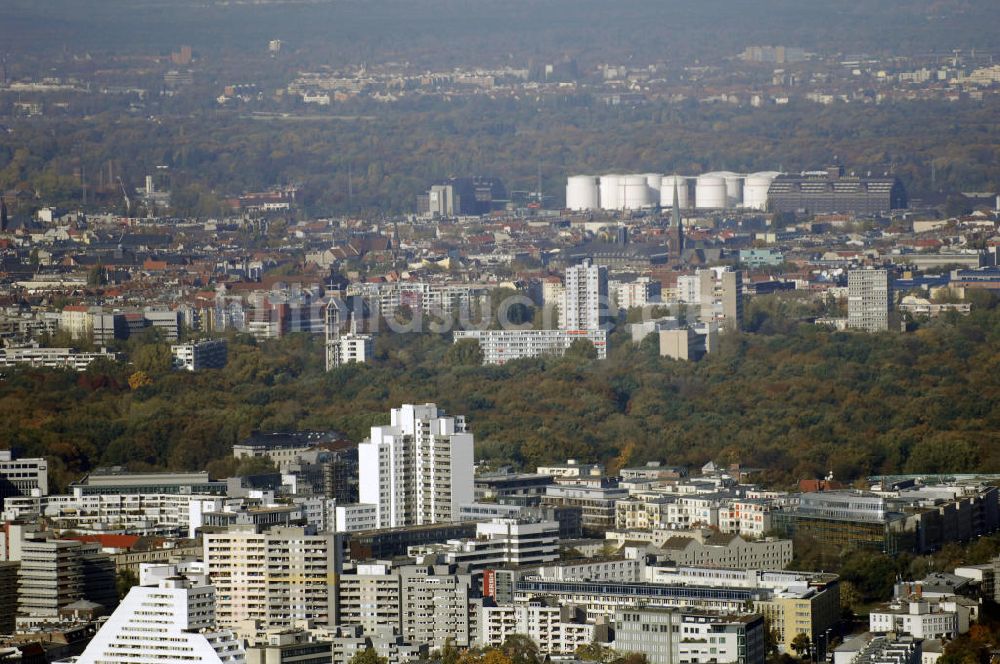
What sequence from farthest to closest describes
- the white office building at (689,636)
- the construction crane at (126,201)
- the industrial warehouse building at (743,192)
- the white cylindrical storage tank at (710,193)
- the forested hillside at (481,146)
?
the white cylindrical storage tank at (710,193), the forested hillside at (481,146), the industrial warehouse building at (743,192), the construction crane at (126,201), the white office building at (689,636)

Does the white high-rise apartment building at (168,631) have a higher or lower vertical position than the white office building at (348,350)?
lower

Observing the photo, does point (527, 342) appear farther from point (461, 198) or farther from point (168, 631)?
point (461, 198)

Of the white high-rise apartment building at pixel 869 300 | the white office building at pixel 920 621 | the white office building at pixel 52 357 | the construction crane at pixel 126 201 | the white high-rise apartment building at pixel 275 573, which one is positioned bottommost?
the white office building at pixel 920 621

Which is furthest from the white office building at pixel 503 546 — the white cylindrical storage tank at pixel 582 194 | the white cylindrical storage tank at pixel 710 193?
the white cylindrical storage tank at pixel 582 194

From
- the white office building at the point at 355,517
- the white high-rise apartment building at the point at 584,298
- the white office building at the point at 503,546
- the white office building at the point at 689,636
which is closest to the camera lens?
the white office building at the point at 689,636

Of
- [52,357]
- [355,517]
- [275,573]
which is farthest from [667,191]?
[275,573]

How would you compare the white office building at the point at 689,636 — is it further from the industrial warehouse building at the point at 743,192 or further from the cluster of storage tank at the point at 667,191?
the cluster of storage tank at the point at 667,191

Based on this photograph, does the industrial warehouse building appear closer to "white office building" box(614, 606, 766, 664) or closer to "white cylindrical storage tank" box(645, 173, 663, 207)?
"white cylindrical storage tank" box(645, 173, 663, 207)
